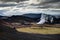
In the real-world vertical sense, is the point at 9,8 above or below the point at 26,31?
above

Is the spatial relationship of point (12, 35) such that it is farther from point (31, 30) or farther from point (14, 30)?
point (31, 30)

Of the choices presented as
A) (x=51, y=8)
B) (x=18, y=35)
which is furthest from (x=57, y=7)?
(x=18, y=35)

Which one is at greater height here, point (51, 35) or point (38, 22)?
point (38, 22)

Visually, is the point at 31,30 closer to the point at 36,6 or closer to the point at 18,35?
the point at 18,35

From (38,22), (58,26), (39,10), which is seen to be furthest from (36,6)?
(58,26)

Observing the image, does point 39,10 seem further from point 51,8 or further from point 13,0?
point 13,0

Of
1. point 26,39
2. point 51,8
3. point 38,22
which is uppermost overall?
point 51,8
